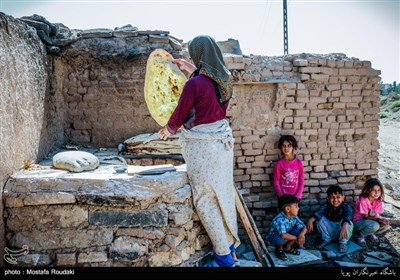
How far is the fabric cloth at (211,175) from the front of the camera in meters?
2.77

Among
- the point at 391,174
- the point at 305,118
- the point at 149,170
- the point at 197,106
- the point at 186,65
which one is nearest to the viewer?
the point at 197,106

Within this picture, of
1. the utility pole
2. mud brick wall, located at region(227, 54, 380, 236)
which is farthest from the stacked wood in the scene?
the utility pole

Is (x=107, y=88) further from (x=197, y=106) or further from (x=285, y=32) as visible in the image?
(x=285, y=32)

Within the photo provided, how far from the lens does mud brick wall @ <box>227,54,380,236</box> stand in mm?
4355

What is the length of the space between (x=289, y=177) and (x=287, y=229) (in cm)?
66

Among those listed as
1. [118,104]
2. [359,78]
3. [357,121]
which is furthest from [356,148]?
[118,104]

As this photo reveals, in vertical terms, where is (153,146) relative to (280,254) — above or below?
above

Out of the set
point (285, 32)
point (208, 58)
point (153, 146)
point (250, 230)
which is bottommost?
point (250, 230)

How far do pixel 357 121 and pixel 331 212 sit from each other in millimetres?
1299

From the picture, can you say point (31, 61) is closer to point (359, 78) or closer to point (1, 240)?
point (1, 240)

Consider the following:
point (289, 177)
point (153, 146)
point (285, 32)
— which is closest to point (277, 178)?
point (289, 177)

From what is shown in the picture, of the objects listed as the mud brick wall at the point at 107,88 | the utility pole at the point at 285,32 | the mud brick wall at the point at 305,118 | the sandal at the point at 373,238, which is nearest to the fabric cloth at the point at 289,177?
the mud brick wall at the point at 305,118

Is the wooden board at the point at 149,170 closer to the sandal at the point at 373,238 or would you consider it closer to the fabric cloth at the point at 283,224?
the fabric cloth at the point at 283,224

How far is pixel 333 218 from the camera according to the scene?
4.21m
